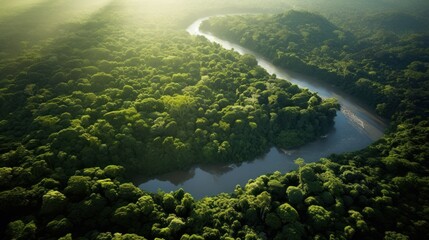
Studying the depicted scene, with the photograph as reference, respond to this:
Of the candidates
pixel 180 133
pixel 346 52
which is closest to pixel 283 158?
pixel 180 133

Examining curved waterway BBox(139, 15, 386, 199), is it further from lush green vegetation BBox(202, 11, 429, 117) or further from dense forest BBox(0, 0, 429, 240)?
lush green vegetation BBox(202, 11, 429, 117)

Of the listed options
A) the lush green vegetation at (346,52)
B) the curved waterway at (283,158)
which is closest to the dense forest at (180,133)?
the lush green vegetation at (346,52)

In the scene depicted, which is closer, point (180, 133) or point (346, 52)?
point (180, 133)

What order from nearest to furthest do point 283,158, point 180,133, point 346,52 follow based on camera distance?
1. point 180,133
2. point 283,158
3. point 346,52

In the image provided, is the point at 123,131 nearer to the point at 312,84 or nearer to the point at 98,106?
the point at 98,106

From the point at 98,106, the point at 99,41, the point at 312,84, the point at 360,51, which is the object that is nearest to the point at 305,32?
the point at 360,51

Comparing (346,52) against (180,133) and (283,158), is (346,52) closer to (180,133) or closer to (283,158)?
(283,158)
